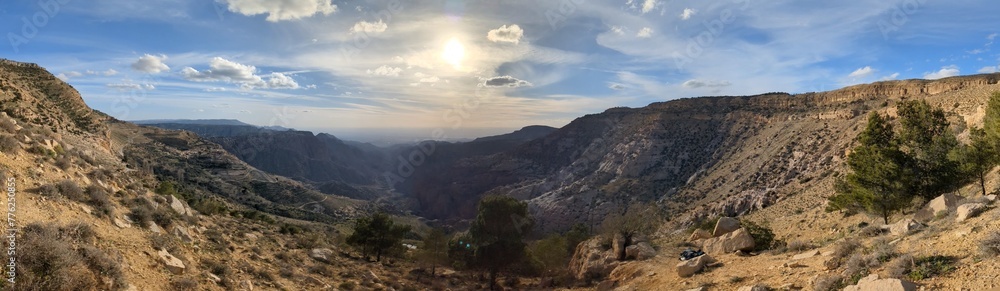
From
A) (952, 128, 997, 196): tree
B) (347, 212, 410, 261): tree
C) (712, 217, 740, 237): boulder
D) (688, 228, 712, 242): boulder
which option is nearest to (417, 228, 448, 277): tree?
(347, 212, 410, 261): tree

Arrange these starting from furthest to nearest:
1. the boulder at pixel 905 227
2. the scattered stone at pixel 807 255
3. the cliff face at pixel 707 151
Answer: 1. the cliff face at pixel 707 151
2. the scattered stone at pixel 807 255
3. the boulder at pixel 905 227

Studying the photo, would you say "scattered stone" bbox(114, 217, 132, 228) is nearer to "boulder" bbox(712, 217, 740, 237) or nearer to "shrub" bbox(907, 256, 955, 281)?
"shrub" bbox(907, 256, 955, 281)

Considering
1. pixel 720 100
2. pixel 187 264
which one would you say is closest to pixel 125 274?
pixel 187 264

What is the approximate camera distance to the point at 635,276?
2289cm

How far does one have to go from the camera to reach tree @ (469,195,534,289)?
3303 centimetres

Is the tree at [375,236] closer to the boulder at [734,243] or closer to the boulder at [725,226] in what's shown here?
the boulder at [734,243]

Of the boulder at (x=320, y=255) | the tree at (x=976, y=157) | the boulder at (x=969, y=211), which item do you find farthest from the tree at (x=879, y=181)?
the boulder at (x=320, y=255)

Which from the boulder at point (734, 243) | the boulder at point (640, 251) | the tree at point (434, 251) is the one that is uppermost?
the boulder at point (734, 243)

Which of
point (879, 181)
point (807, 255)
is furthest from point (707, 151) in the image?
point (807, 255)

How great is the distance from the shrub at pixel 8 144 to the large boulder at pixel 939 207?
108 feet

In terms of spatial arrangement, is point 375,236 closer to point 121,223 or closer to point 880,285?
point 121,223

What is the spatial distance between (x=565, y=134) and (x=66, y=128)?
122 metres

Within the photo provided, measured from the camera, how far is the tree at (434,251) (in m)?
36.3

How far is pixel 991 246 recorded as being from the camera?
8820mm
